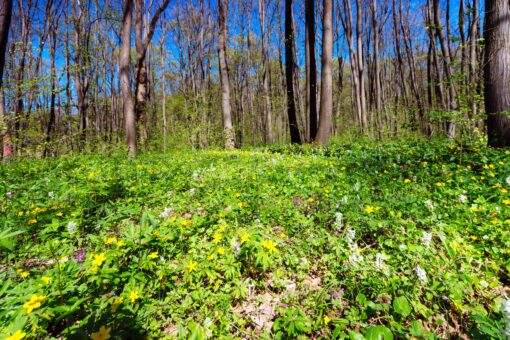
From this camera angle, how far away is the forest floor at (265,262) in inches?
61.6

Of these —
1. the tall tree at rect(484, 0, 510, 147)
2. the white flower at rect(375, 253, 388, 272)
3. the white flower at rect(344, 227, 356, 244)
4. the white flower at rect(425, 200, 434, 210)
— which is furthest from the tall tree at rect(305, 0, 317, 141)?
the white flower at rect(375, 253, 388, 272)

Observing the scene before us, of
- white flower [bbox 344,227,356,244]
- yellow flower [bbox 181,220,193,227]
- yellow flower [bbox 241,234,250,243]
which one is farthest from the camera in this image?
yellow flower [bbox 181,220,193,227]

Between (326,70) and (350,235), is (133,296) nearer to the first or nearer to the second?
(350,235)

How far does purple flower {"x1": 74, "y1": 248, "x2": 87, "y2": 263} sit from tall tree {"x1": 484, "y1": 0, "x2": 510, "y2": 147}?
Answer: 7.11m

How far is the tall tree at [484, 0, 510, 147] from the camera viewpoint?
15.8 feet

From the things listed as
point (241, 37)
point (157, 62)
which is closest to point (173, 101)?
point (157, 62)

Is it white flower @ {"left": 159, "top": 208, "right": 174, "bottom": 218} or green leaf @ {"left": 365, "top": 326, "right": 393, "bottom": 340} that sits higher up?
white flower @ {"left": 159, "top": 208, "right": 174, "bottom": 218}

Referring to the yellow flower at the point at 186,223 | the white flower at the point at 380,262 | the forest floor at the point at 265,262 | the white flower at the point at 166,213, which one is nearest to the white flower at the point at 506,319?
the forest floor at the point at 265,262

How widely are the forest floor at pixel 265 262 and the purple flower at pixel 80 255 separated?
0.02 meters

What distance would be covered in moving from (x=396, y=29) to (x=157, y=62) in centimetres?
2424

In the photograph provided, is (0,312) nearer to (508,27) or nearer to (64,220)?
(64,220)

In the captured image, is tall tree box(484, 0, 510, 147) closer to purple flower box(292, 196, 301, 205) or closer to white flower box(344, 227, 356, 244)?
purple flower box(292, 196, 301, 205)

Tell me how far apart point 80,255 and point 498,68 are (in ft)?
25.0

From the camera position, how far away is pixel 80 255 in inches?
87.0
